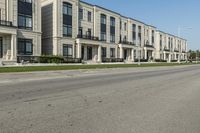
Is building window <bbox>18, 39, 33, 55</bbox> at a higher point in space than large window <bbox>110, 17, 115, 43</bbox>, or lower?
lower

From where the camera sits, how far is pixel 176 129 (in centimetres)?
585

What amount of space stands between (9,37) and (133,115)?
106 feet

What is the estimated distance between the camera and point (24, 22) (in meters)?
39.1

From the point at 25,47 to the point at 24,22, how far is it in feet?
12.8

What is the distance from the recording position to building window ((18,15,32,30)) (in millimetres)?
38584

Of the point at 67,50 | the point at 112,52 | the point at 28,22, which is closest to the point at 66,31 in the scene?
the point at 67,50

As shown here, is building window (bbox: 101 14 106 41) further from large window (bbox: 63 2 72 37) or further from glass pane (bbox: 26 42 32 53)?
glass pane (bbox: 26 42 32 53)

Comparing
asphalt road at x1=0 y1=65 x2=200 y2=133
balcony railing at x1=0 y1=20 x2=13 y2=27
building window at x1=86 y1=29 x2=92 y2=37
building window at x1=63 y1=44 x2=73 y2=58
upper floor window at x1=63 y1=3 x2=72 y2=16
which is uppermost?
upper floor window at x1=63 y1=3 x2=72 y2=16

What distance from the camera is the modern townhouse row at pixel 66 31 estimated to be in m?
36.4

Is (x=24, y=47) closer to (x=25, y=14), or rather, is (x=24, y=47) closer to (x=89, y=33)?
(x=25, y=14)

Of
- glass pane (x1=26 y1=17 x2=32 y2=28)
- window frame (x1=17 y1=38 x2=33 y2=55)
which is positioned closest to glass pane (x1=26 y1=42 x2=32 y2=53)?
window frame (x1=17 y1=38 x2=33 y2=55)

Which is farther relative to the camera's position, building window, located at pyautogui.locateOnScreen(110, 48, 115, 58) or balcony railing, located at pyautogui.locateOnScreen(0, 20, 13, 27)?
building window, located at pyautogui.locateOnScreen(110, 48, 115, 58)

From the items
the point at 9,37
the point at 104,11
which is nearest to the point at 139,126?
the point at 9,37

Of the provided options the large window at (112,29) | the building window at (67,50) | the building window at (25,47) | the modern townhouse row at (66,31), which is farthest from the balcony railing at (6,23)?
the large window at (112,29)
